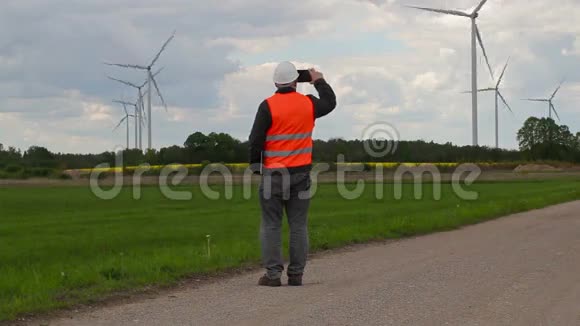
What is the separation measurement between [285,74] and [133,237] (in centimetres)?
1205

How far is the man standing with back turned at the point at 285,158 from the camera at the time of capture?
9.15m

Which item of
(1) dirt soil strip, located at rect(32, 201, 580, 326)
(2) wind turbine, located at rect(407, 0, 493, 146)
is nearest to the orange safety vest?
(1) dirt soil strip, located at rect(32, 201, 580, 326)

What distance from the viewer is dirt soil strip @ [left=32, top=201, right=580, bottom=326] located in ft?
24.1

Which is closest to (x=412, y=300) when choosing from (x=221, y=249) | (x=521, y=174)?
(x=221, y=249)

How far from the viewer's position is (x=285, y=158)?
30.3ft

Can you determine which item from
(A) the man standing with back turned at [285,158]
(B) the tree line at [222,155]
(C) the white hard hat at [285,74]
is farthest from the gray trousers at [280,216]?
(B) the tree line at [222,155]

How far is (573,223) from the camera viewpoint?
19.8 m

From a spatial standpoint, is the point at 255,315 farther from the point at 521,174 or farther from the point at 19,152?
the point at 19,152

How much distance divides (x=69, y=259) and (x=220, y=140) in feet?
263

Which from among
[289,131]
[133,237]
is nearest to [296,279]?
[289,131]

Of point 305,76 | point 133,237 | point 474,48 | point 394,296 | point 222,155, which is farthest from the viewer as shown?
point 222,155

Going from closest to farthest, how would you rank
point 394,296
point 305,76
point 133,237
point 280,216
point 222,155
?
point 394,296 → point 280,216 → point 305,76 → point 133,237 → point 222,155

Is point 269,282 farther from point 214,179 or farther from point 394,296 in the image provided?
point 214,179

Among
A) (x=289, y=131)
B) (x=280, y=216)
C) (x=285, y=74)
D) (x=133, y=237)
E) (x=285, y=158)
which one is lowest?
(x=133, y=237)
